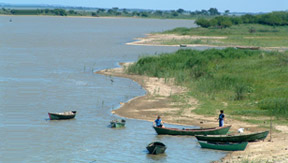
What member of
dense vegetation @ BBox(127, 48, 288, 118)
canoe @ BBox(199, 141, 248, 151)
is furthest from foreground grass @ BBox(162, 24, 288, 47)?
canoe @ BBox(199, 141, 248, 151)

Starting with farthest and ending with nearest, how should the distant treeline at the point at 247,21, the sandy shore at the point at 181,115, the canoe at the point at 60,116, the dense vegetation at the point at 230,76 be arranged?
1. the distant treeline at the point at 247,21
2. the dense vegetation at the point at 230,76
3. the canoe at the point at 60,116
4. the sandy shore at the point at 181,115

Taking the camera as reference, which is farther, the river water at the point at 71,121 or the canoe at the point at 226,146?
the river water at the point at 71,121

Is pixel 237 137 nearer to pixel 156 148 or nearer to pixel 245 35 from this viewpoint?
pixel 156 148

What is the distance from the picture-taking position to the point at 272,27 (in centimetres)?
12350

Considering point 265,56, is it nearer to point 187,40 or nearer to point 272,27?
point 187,40

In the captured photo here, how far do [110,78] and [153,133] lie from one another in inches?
885

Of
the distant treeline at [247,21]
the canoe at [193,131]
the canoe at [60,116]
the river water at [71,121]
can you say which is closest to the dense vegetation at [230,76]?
the river water at [71,121]

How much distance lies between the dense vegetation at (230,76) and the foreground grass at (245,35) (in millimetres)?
34825

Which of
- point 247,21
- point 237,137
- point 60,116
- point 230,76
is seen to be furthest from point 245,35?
point 237,137

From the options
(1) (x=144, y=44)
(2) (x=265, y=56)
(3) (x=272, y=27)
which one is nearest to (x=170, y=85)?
(2) (x=265, y=56)

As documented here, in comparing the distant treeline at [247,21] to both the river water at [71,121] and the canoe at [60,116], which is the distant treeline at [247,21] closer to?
the river water at [71,121]

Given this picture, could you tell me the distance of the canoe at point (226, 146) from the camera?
87.1 feet

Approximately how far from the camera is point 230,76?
43438 mm

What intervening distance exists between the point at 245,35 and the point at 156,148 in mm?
82870
